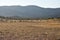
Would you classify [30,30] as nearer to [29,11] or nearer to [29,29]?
[29,29]

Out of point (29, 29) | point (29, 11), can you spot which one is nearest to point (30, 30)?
point (29, 29)

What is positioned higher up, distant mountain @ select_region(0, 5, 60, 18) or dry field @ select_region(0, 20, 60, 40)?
distant mountain @ select_region(0, 5, 60, 18)

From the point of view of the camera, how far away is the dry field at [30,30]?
66cm

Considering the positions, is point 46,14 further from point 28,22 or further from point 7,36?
point 7,36

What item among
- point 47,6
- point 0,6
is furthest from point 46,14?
point 0,6

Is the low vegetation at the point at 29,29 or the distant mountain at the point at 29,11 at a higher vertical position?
the distant mountain at the point at 29,11

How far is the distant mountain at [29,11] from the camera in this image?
0.67m

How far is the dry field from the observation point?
0.66m

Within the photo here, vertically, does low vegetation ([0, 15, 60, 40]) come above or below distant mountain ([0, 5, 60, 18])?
below

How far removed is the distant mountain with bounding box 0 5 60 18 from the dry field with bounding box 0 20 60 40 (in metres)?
0.03

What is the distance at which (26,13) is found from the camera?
2.23ft

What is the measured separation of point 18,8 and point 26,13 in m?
0.06

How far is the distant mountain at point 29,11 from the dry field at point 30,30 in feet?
0.11

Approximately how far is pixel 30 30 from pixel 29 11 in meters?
0.11
